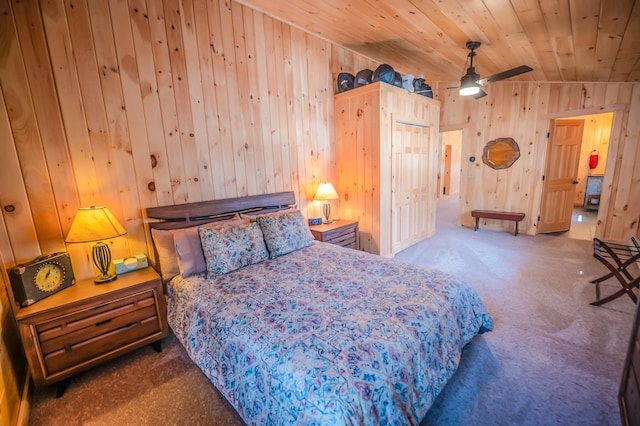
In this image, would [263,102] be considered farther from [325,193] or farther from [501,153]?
[501,153]

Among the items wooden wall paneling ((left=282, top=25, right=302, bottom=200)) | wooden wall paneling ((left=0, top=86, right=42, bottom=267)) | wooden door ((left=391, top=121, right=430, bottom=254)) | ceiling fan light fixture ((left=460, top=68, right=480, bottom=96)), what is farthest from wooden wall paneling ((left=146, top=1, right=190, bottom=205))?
ceiling fan light fixture ((left=460, top=68, right=480, bottom=96))

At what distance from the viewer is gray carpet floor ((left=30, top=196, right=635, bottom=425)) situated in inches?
59.2

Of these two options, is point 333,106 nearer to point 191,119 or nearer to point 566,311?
point 191,119

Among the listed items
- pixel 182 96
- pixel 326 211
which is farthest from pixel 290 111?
pixel 326 211

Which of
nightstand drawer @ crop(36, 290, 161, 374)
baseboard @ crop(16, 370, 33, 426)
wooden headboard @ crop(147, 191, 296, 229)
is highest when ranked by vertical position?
wooden headboard @ crop(147, 191, 296, 229)

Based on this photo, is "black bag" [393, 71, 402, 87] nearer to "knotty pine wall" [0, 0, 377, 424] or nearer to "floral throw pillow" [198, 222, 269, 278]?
"knotty pine wall" [0, 0, 377, 424]

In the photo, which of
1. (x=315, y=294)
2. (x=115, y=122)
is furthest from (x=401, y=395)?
(x=115, y=122)

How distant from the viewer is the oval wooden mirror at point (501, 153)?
15.8 feet

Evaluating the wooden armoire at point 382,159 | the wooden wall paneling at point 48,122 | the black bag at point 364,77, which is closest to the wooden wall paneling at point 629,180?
the wooden armoire at point 382,159

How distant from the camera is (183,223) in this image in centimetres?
243

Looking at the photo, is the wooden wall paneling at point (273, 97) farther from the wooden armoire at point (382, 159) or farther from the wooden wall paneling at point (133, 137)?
the wooden wall paneling at point (133, 137)

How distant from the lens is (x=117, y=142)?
216cm

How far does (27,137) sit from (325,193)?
104 inches

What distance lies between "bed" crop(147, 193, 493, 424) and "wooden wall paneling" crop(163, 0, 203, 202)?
278mm
